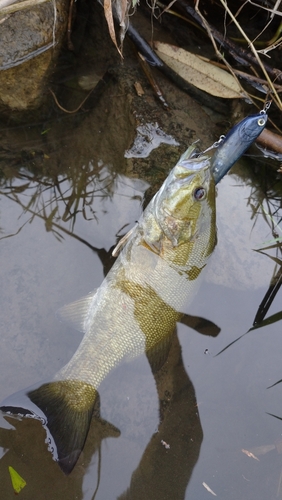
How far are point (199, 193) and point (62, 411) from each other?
1593 mm

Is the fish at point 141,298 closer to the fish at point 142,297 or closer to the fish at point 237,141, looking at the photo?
the fish at point 142,297

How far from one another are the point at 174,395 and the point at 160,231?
46.8 inches

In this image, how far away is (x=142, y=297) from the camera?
3.10 m

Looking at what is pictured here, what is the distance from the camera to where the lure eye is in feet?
10.1

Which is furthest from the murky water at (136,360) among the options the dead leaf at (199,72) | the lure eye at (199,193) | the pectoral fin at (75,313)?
the lure eye at (199,193)

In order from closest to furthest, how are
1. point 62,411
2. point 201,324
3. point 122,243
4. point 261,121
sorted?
point 62,411
point 261,121
point 122,243
point 201,324

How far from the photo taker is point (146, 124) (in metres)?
3.93

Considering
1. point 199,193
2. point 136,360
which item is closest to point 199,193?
point 199,193

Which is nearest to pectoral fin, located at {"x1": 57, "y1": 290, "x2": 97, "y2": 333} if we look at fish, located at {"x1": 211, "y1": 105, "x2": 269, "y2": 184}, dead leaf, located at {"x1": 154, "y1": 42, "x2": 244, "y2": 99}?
fish, located at {"x1": 211, "y1": 105, "x2": 269, "y2": 184}

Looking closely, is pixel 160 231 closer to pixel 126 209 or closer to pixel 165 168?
pixel 126 209

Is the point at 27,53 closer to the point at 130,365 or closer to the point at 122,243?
the point at 122,243

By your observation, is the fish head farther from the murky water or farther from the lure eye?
the murky water

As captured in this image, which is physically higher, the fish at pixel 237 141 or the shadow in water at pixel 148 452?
the fish at pixel 237 141

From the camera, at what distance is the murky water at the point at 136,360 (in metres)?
3.11
